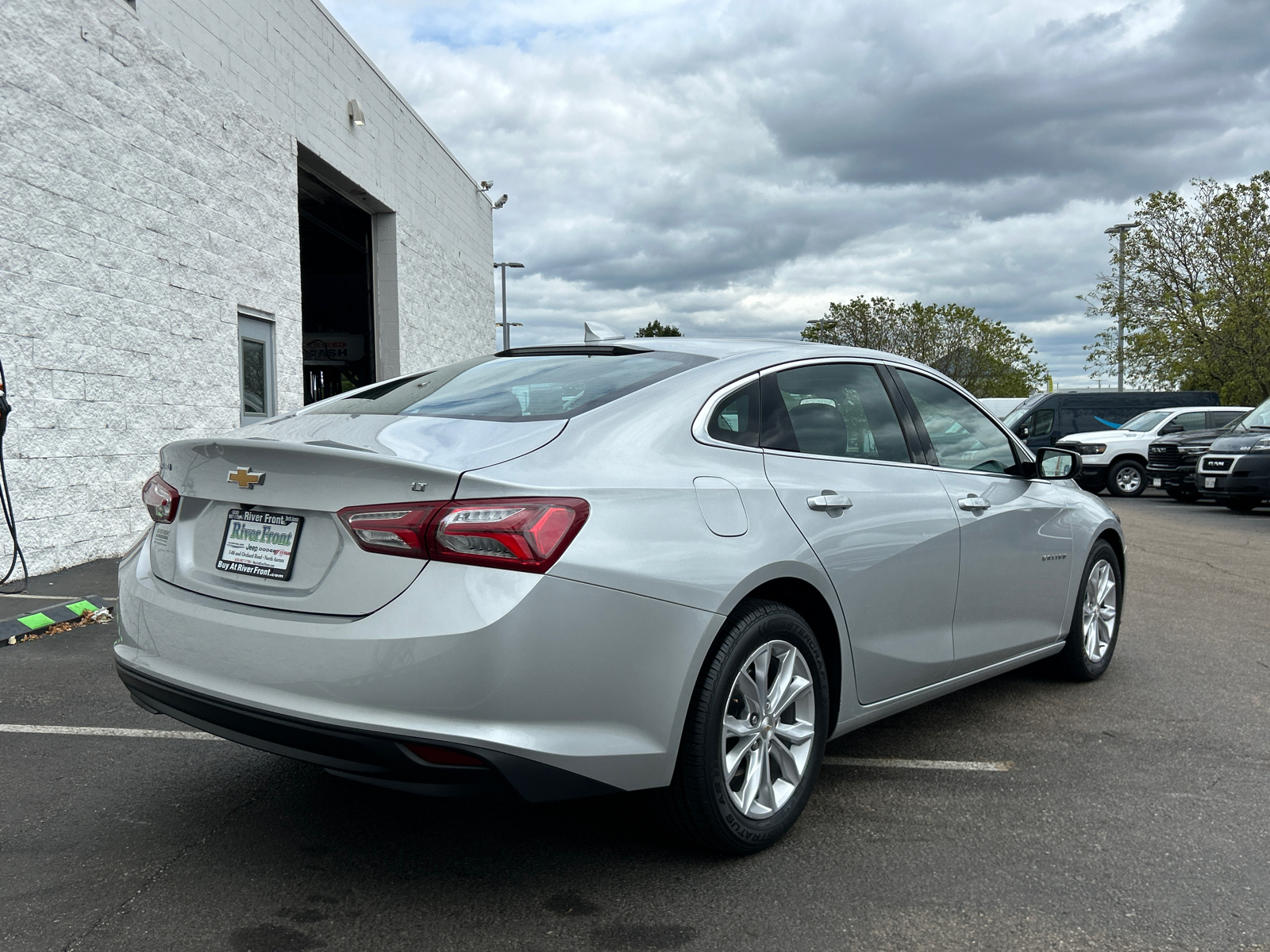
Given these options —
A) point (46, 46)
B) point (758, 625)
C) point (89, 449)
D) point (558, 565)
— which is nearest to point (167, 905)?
point (558, 565)

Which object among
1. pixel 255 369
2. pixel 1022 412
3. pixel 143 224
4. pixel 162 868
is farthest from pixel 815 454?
pixel 1022 412

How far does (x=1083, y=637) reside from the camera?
501cm

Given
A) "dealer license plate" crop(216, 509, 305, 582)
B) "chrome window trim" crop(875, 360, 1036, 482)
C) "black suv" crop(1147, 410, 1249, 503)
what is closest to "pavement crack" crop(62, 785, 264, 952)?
"dealer license plate" crop(216, 509, 305, 582)

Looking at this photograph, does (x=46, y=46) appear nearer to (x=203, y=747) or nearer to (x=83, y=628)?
(x=83, y=628)

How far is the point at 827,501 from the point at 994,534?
4.00 ft

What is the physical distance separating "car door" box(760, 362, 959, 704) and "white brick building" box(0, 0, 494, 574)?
176 inches

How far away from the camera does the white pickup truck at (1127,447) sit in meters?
20.3

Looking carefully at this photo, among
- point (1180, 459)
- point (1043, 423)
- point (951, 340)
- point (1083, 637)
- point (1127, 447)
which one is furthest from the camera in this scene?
point (951, 340)

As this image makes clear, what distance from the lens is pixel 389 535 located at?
8.36 feet

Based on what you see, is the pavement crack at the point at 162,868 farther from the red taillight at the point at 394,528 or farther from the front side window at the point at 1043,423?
the front side window at the point at 1043,423

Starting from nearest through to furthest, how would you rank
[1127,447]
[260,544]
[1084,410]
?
1. [260,544]
2. [1127,447]
3. [1084,410]

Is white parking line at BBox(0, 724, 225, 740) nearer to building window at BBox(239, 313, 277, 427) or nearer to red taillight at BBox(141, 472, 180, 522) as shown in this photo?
red taillight at BBox(141, 472, 180, 522)

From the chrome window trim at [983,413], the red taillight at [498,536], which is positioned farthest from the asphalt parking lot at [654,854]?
the chrome window trim at [983,413]

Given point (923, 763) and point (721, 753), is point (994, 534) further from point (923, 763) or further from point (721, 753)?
point (721, 753)
